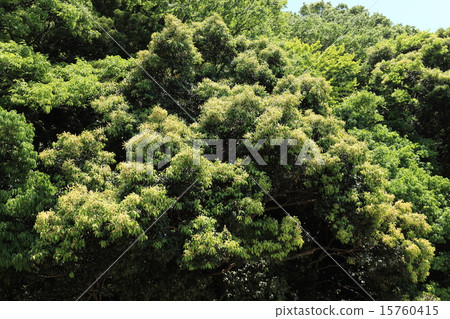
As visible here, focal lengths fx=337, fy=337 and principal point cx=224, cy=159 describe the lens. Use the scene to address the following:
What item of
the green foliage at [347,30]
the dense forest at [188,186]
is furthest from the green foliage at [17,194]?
the green foliage at [347,30]

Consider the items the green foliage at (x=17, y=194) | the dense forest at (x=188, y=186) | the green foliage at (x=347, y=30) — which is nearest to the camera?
the green foliage at (x=17, y=194)

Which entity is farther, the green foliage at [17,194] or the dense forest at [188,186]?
the dense forest at [188,186]

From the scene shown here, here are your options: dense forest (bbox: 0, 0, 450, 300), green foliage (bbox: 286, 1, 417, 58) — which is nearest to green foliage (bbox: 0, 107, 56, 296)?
dense forest (bbox: 0, 0, 450, 300)

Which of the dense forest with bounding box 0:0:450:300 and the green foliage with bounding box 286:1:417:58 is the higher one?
the green foliage with bounding box 286:1:417:58

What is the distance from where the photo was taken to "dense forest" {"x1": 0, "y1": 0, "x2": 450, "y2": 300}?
7.12 meters

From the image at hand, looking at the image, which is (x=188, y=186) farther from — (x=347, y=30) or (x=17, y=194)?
(x=347, y=30)

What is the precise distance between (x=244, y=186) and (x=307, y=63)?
432 inches

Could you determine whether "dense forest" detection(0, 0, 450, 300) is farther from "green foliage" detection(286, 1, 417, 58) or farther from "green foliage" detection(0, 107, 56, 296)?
"green foliage" detection(286, 1, 417, 58)

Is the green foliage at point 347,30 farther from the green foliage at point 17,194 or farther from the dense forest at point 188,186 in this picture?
the green foliage at point 17,194

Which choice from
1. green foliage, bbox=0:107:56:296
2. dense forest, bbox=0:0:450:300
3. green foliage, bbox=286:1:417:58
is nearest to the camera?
green foliage, bbox=0:107:56:296

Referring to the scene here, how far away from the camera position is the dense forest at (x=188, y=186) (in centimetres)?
712

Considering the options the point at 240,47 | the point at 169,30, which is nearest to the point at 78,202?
the point at 169,30

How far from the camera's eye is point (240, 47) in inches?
527
